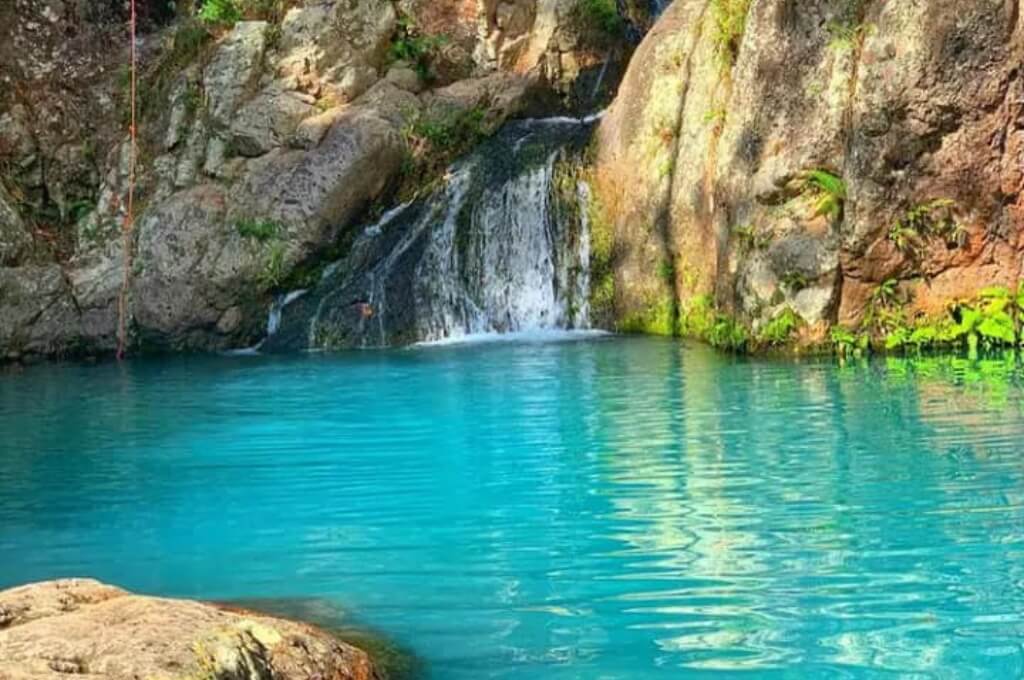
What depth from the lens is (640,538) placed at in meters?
6.01

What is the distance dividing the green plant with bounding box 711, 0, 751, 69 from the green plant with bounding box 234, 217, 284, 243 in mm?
7668

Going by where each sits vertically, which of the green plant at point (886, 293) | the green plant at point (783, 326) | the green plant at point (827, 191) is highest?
the green plant at point (827, 191)

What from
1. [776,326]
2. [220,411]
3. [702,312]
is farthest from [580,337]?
[220,411]

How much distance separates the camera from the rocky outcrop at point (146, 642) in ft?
10.5

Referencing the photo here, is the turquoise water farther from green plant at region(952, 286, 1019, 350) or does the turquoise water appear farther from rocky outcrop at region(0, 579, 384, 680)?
green plant at region(952, 286, 1019, 350)

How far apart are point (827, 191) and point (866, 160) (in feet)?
1.84

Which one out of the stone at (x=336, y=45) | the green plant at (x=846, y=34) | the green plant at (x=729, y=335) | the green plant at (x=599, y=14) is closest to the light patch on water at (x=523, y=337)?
the green plant at (x=729, y=335)

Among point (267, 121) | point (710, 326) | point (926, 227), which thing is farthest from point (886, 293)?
point (267, 121)

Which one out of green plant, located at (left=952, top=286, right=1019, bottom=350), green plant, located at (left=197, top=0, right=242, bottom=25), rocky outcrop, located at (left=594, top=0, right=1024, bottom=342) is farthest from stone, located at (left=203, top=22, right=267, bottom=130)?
green plant, located at (left=952, top=286, right=1019, bottom=350)

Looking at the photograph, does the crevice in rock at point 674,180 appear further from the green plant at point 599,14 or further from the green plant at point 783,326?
the green plant at point 599,14

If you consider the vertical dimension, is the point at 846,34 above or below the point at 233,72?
below

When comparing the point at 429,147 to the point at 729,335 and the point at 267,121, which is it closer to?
the point at 267,121

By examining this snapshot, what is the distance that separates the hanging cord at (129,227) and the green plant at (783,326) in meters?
10.4

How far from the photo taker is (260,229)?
19.7 metres
